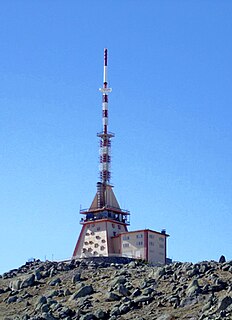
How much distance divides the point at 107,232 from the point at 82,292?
26291 mm

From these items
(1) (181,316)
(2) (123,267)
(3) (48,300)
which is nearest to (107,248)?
(2) (123,267)

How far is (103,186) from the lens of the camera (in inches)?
3755

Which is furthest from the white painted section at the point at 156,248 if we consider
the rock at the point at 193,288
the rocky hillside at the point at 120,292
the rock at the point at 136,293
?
the rock at the point at 193,288

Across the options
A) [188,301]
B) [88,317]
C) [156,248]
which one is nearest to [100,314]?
[88,317]

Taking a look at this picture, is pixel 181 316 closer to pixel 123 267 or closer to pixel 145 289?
pixel 145 289

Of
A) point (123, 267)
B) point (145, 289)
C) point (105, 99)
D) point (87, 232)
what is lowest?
point (145, 289)

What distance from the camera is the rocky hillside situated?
5616cm

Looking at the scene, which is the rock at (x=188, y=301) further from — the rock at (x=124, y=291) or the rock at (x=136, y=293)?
the rock at (x=124, y=291)

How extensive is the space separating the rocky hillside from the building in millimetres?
8806

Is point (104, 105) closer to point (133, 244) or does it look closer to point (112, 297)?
point (133, 244)

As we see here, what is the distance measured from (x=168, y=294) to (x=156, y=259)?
92.0 feet

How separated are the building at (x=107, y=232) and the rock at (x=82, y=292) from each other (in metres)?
21.5

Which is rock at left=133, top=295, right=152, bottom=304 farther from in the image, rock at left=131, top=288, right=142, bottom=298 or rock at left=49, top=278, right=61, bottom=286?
rock at left=49, top=278, right=61, bottom=286

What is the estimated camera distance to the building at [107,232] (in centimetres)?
8719
